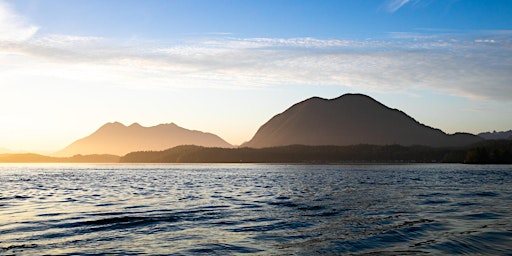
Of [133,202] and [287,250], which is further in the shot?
[133,202]

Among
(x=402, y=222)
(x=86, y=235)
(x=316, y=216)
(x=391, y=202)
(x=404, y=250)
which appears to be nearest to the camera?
(x=404, y=250)

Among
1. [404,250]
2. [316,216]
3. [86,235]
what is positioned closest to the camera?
[404,250]

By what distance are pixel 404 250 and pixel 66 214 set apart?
90.4 feet

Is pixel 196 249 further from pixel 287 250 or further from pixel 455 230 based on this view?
pixel 455 230

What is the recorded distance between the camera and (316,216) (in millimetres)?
36875

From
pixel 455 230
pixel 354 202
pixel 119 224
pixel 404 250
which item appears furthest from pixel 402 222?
pixel 119 224

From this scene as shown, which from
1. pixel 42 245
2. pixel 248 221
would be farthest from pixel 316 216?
pixel 42 245

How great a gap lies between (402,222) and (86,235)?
2073 centimetres

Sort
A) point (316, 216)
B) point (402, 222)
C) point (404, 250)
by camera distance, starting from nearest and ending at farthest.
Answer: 1. point (404, 250)
2. point (402, 222)
3. point (316, 216)

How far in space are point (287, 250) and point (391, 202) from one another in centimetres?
2698

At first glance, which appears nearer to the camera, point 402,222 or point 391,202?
point 402,222

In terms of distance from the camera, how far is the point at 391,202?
47312 mm

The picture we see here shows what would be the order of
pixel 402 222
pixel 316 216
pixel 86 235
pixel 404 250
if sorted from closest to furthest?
pixel 404 250 < pixel 86 235 < pixel 402 222 < pixel 316 216

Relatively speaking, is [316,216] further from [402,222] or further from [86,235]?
[86,235]
